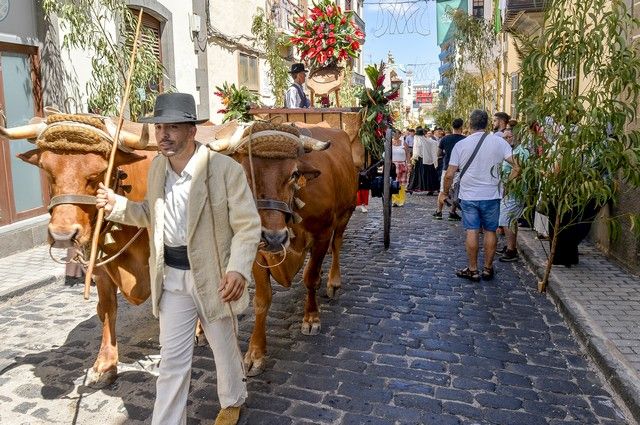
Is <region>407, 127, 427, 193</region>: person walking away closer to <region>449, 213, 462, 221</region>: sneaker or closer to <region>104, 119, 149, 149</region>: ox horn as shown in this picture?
<region>449, 213, 462, 221</region>: sneaker

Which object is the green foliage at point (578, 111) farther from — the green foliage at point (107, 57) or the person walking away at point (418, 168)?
the person walking away at point (418, 168)

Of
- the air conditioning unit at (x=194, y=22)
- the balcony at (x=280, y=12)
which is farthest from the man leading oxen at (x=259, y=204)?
the balcony at (x=280, y=12)

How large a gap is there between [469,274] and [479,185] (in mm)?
1099

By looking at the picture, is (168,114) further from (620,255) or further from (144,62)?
(620,255)

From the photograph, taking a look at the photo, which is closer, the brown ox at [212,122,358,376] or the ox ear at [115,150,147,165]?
the ox ear at [115,150,147,165]

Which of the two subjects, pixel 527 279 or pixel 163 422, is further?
pixel 527 279

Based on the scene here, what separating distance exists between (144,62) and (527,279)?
6.02m

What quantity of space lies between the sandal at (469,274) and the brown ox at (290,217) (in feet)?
6.19

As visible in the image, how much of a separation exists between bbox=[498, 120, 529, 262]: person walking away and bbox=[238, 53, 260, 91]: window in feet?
29.6

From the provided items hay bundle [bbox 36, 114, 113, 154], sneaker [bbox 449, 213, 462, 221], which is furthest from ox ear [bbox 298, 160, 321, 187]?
sneaker [bbox 449, 213, 462, 221]

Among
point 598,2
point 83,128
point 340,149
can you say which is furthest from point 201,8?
point 83,128

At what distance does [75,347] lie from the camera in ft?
15.9

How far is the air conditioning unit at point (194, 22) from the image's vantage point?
13.0 meters

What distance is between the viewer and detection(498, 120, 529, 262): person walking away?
20.2ft
